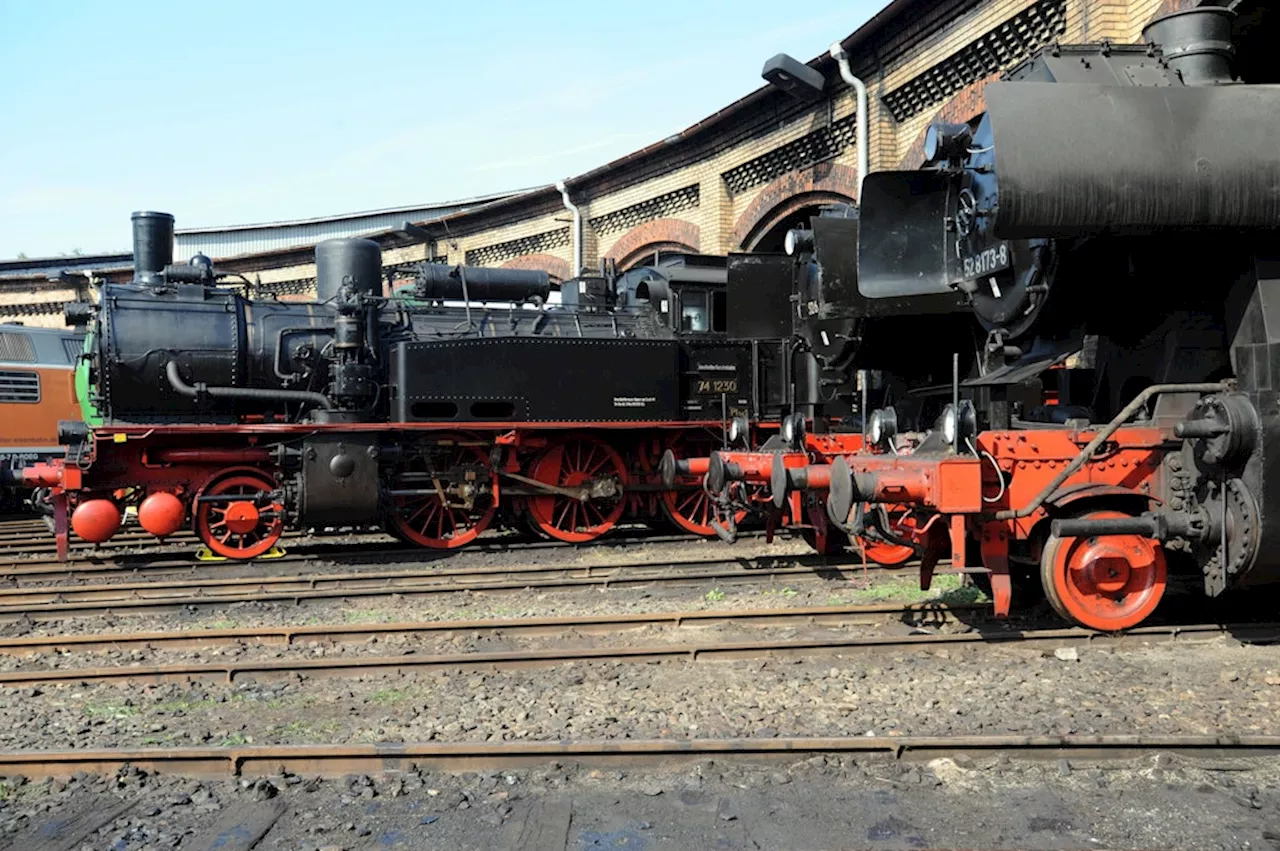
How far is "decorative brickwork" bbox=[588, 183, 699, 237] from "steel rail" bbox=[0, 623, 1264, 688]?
11696 millimetres

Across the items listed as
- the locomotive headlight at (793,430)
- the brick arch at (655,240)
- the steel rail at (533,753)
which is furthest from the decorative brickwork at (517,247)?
the steel rail at (533,753)

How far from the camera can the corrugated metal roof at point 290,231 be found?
80.6 feet

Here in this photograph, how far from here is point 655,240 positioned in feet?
54.8

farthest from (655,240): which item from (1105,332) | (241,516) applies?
(1105,332)

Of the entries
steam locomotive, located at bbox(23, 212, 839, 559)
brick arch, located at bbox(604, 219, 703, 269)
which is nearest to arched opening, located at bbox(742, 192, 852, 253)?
brick arch, located at bbox(604, 219, 703, 269)

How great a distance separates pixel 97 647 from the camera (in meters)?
5.74

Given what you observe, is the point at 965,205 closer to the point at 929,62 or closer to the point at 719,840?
the point at 719,840

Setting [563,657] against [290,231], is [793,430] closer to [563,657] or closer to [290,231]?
[563,657]

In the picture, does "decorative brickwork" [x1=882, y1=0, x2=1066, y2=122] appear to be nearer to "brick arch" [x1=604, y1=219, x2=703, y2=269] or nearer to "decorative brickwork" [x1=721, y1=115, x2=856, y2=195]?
"decorative brickwork" [x1=721, y1=115, x2=856, y2=195]

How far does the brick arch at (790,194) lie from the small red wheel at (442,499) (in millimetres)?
6007

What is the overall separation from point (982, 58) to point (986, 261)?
19.1 ft

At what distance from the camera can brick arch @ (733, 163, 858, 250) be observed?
1249 cm

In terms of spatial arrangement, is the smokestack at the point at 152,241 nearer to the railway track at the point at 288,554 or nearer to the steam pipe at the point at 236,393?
the steam pipe at the point at 236,393

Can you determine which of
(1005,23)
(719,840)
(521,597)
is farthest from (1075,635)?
(1005,23)
